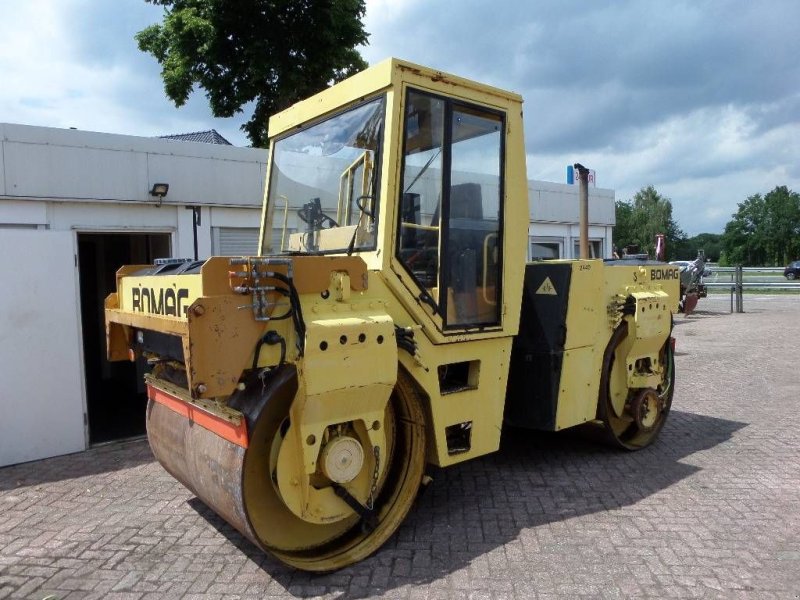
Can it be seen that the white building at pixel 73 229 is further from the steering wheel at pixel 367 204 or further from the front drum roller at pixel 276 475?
the steering wheel at pixel 367 204

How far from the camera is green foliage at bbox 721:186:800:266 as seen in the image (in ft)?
217

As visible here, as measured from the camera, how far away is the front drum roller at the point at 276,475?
3.36m

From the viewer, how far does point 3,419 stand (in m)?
5.72

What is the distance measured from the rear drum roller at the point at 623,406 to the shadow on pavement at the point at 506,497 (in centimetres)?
14

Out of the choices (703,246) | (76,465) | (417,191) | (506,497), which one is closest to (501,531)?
(506,497)

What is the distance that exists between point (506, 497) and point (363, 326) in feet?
6.70

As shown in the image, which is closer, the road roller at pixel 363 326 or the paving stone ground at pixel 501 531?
the road roller at pixel 363 326

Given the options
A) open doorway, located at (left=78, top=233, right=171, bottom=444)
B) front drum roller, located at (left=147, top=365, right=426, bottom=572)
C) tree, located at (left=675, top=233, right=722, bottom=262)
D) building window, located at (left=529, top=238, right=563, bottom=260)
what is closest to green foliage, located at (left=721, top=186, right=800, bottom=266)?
tree, located at (left=675, top=233, right=722, bottom=262)

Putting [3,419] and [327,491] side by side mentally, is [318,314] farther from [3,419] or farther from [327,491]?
[3,419]

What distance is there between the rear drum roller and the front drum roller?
2.05 metres

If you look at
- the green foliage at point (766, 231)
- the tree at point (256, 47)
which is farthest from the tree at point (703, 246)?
the tree at point (256, 47)

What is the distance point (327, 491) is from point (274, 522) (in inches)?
13.7

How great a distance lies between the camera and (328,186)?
4.30 m

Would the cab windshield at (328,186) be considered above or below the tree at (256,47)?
below
